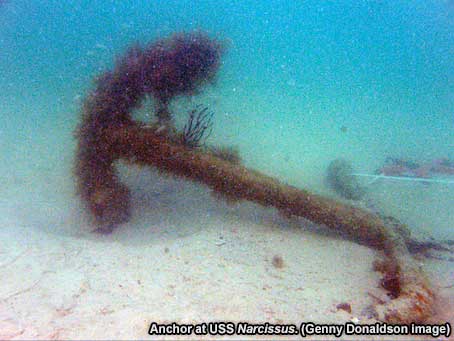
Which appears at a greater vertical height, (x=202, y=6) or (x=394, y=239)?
(x=202, y=6)

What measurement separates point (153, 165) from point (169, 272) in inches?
111

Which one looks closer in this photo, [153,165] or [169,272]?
[169,272]

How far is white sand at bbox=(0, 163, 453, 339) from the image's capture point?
3.00 m

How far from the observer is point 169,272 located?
4.29 m

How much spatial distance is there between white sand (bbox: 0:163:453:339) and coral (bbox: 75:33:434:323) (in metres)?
0.49

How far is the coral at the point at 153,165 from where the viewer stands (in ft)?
19.6

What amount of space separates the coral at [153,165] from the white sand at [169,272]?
49cm

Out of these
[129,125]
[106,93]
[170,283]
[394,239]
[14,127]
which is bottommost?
[170,283]

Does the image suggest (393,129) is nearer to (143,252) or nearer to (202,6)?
(143,252)

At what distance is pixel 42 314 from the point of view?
9.55 ft

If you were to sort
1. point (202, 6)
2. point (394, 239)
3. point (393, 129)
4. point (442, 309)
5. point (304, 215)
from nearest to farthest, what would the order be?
point (442, 309), point (394, 239), point (304, 215), point (393, 129), point (202, 6)

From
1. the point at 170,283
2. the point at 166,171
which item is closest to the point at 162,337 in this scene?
the point at 170,283

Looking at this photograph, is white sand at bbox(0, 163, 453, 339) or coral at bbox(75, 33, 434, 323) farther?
coral at bbox(75, 33, 434, 323)

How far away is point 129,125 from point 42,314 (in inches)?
178
